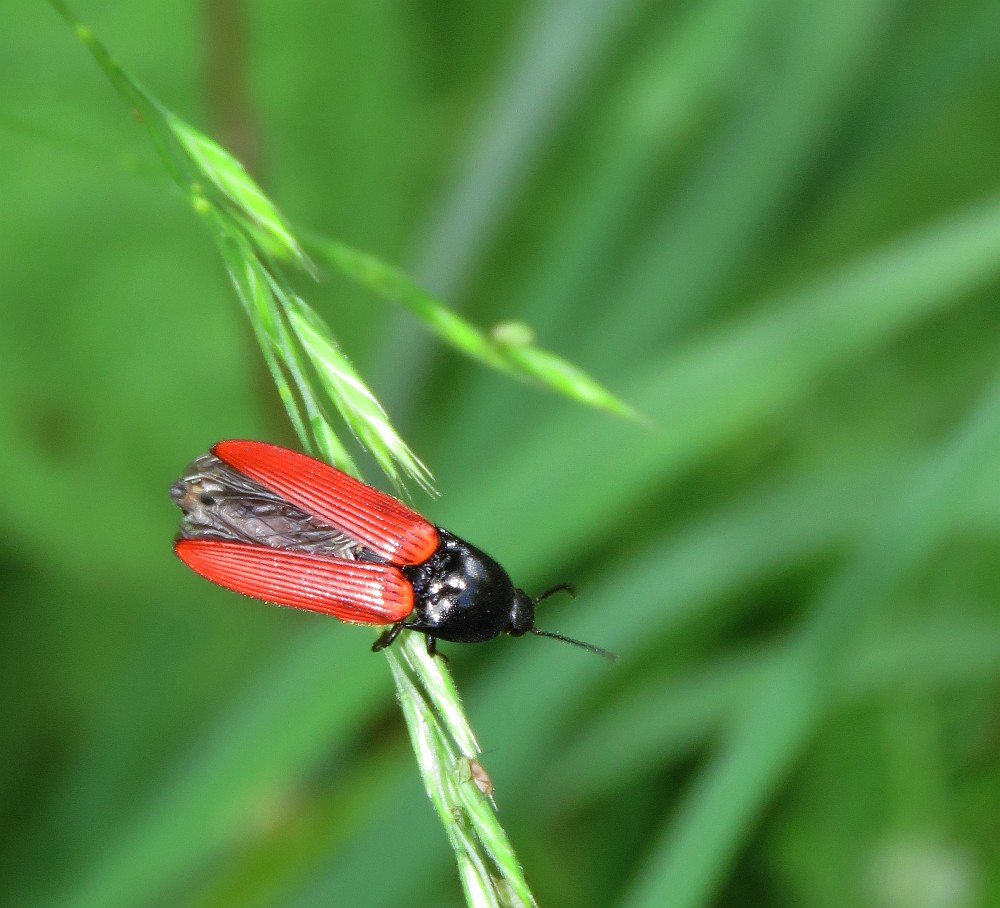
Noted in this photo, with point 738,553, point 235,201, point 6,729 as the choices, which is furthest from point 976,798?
point 6,729

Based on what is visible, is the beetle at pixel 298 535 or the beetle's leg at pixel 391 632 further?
the beetle at pixel 298 535

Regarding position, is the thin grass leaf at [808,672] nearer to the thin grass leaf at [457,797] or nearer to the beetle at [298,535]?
the beetle at [298,535]

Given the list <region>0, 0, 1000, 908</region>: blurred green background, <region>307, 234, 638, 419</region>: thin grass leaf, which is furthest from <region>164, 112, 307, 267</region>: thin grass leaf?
<region>0, 0, 1000, 908</region>: blurred green background

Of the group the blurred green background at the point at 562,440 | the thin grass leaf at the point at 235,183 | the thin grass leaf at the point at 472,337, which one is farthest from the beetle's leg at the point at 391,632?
the blurred green background at the point at 562,440

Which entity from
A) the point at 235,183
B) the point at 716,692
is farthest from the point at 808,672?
the point at 235,183

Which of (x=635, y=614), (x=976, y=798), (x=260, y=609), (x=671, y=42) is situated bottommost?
(x=976, y=798)

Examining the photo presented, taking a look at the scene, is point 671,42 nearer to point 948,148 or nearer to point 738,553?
point 948,148
